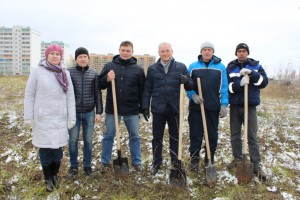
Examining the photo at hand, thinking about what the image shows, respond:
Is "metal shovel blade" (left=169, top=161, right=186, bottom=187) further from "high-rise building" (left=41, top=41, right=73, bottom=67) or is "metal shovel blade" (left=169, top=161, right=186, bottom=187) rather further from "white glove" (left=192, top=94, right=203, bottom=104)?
"high-rise building" (left=41, top=41, right=73, bottom=67)

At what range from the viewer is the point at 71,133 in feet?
11.7

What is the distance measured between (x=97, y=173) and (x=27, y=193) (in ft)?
3.47

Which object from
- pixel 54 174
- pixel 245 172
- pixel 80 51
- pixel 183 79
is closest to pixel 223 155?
pixel 245 172

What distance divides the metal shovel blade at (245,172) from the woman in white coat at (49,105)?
Result: 2346 mm

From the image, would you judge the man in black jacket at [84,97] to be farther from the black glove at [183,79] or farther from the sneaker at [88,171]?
the black glove at [183,79]

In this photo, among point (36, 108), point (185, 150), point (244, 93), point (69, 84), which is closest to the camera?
point (36, 108)

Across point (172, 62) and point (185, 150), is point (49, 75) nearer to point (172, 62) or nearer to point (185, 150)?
point (172, 62)

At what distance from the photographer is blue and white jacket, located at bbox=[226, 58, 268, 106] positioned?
3.75 metres

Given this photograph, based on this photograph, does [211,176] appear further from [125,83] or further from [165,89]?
[125,83]

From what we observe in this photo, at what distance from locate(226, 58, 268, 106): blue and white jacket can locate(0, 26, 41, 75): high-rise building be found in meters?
73.8

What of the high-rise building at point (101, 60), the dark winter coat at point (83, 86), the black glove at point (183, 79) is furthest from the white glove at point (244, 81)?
the high-rise building at point (101, 60)

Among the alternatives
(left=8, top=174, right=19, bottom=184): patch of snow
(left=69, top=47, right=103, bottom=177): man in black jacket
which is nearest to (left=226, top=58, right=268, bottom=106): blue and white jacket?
(left=69, top=47, right=103, bottom=177): man in black jacket

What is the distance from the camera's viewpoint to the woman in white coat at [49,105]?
3.04 m

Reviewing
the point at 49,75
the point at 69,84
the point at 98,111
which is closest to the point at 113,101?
the point at 98,111
